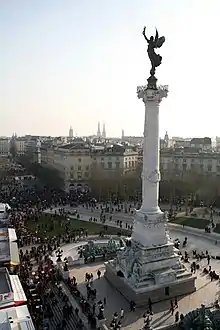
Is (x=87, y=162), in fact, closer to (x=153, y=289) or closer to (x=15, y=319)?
(x=153, y=289)

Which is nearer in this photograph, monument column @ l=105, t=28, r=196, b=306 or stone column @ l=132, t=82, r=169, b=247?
monument column @ l=105, t=28, r=196, b=306

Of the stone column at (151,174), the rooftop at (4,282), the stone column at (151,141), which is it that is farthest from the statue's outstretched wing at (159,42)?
the rooftop at (4,282)

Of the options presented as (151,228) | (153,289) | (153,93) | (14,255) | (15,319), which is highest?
(153,93)

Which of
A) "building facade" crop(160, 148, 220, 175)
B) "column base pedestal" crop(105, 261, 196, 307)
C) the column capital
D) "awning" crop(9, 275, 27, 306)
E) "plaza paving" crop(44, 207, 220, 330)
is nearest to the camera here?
"awning" crop(9, 275, 27, 306)

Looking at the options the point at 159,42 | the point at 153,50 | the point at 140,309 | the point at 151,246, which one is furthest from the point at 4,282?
the point at 159,42

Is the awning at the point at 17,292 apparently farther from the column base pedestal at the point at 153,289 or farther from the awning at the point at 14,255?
the column base pedestal at the point at 153,289

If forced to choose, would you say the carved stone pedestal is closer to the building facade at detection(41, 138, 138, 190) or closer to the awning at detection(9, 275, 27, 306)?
the awning at detection(9, 275, 27, 306)

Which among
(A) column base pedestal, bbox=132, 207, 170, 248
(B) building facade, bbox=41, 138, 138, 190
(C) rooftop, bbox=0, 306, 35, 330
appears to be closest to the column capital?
(A) column base pedestal, bbox=132, 207, 170, 248

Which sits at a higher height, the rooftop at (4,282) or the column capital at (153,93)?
the column capital at (153,93)

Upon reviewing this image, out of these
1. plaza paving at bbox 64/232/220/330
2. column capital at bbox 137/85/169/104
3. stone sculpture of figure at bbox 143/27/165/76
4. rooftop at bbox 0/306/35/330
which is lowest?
plaza paving at bbox 64/232/220/330
